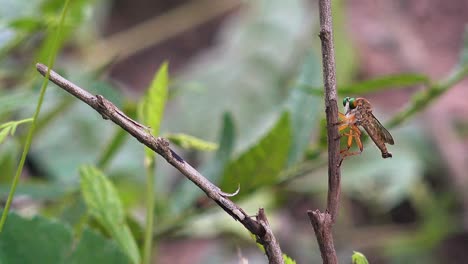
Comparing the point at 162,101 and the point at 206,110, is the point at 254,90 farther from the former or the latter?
the point at 162,101

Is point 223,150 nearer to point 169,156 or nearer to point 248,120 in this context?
point 169,156

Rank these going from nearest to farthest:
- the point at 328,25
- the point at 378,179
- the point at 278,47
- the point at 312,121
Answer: the point at 328,25
the point at 312,121
the point at 378,179
the point at 278,47

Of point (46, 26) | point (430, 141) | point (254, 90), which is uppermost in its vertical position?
point (254, 90)

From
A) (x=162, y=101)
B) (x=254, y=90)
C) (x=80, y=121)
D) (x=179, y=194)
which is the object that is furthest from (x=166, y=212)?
(x=254, y=90)

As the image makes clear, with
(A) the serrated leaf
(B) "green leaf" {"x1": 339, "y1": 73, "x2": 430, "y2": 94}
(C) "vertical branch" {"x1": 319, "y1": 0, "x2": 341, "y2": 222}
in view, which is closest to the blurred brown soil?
(A) the serrated leaf

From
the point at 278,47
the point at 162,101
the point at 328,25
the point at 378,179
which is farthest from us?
the point at 278,47

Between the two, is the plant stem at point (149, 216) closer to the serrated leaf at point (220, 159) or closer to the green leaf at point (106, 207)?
the green leaf at point (106, 207)

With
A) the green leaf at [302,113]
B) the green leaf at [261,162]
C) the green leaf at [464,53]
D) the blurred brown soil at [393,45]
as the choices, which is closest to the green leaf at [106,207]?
the green leaf at [261,162]
